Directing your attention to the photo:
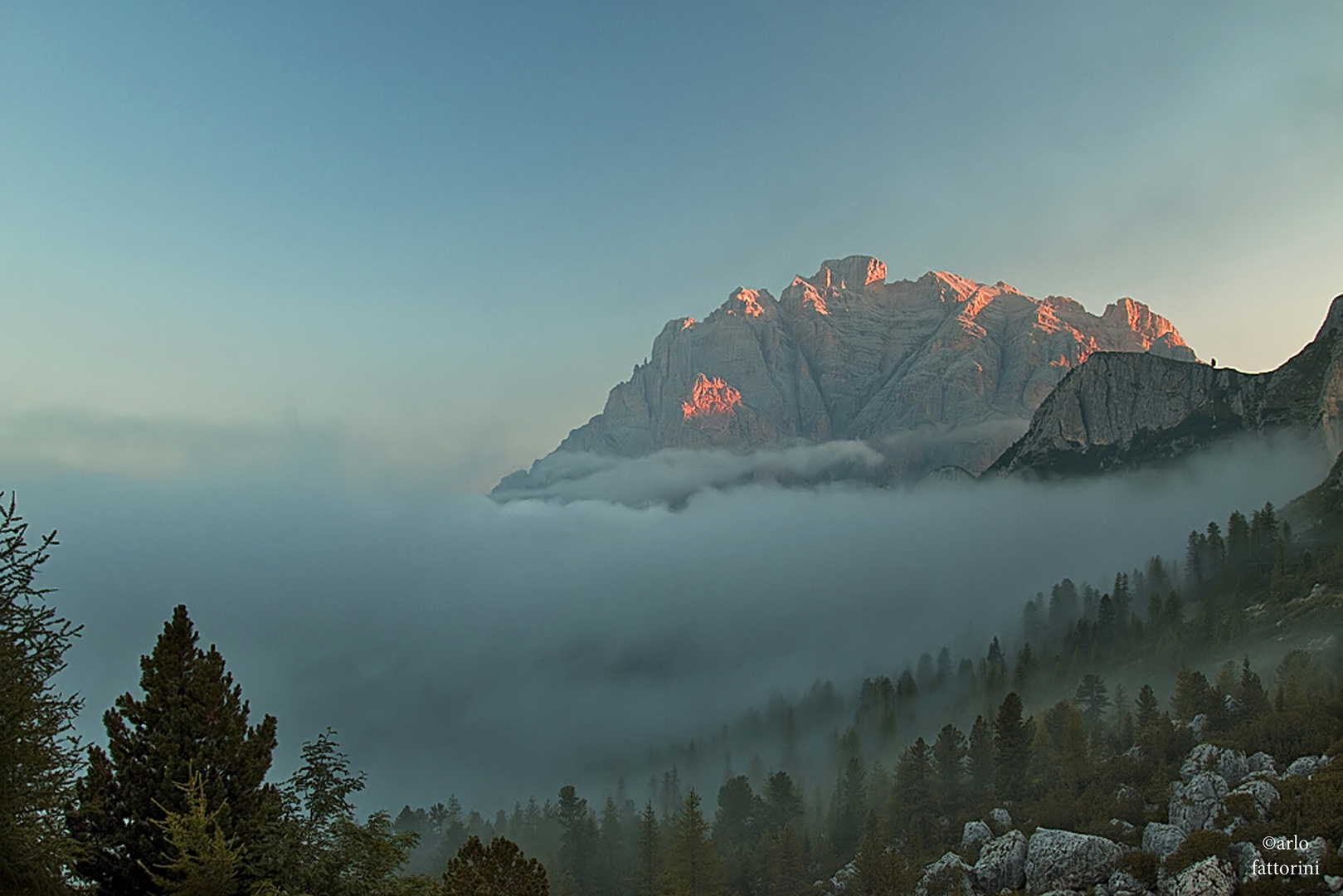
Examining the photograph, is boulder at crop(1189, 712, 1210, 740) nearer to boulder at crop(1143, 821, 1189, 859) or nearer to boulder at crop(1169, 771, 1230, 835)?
boulder at crop(1169, 771, 1230, 835)

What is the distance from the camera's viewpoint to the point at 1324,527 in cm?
15712

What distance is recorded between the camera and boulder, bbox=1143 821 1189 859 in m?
67.6

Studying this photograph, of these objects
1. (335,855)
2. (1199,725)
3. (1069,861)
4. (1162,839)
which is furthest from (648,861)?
(335,855)

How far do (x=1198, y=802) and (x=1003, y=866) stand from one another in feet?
58.9

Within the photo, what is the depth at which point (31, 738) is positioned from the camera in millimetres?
22234

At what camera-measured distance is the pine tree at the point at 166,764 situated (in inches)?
1077

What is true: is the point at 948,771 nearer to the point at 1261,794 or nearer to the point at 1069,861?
the point at 1069,861

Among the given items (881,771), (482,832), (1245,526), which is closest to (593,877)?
(881,771)

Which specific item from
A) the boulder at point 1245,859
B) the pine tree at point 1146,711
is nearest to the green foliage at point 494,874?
the boulder at point 1245,859

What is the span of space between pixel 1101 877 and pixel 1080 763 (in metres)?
31.9

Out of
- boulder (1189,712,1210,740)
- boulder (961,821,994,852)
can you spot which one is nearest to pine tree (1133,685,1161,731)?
boulder (1189,712,1210,740)

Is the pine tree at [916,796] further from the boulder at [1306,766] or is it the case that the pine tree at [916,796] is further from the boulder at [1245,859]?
the boulder at [1245,859]

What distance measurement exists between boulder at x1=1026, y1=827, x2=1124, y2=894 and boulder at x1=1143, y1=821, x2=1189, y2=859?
2.51 meters

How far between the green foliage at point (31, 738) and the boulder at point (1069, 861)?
71283mm
